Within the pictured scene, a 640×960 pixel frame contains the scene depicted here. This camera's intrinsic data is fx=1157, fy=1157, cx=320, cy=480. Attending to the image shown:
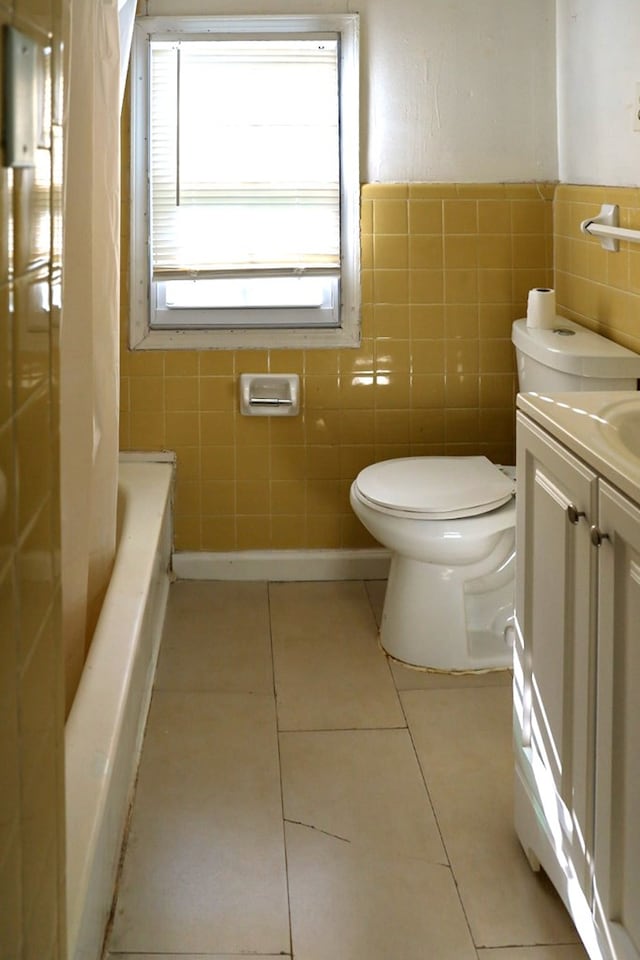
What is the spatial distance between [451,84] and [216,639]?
178cm

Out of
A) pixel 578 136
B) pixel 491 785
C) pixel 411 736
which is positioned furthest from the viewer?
pixel 578 136

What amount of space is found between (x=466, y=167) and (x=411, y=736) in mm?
1760

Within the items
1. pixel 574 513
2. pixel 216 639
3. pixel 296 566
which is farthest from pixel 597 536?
pixel 296 566

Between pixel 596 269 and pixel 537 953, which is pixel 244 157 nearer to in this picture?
pixel 596 269

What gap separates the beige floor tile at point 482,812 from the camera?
197 centimetres

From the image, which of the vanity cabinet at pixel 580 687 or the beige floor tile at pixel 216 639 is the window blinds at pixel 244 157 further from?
the vanity cabinet at pixel 580 687

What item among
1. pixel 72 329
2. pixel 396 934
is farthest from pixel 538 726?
pixel 72 329

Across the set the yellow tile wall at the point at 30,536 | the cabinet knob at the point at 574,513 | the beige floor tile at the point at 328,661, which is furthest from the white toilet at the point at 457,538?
the yellow tile wall at the point at 30,536

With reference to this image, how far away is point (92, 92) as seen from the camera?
216 cm

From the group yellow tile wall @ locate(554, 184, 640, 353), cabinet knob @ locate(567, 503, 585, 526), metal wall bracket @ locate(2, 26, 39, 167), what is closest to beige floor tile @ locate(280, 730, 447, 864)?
cabinet knob @ locate(567, 503, 585, 526)

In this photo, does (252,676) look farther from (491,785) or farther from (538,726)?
(538,726)

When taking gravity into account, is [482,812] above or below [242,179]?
below

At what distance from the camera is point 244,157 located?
3482 millimetres

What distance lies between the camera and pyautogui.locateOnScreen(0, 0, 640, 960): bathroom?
11.2 feet
